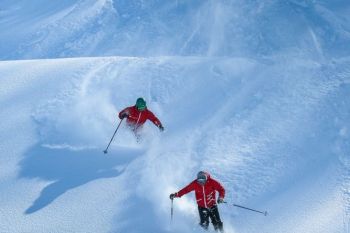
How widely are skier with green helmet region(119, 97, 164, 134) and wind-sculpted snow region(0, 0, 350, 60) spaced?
22.0 feet

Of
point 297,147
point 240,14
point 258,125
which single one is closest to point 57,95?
point 258,125

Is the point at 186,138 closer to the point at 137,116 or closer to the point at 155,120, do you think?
the point at 155,120

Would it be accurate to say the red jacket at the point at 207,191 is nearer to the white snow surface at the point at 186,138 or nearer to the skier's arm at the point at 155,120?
the white snow surface at the point at 186,138

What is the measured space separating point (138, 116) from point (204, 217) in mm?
3208

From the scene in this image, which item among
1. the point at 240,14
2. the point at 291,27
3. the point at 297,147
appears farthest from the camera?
the point at 240,14

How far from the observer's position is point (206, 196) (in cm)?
767

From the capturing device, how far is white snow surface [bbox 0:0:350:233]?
322 inches

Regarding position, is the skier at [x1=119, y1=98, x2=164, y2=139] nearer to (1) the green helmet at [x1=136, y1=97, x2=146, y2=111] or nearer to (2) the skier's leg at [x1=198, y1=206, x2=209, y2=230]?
(1) the green helmet at [x1=136, y1=97, x2=146, y2=111]

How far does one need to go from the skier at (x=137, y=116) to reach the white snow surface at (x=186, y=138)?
0.35 metres

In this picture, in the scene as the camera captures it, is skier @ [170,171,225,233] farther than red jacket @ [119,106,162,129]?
No

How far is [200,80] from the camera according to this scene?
12.0 metres

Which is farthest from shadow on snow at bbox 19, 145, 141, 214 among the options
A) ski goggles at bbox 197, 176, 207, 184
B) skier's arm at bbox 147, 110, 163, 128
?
ski goggles at bbox 197, 176, 207, 184

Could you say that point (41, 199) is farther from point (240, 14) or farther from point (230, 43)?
point (240, 14)

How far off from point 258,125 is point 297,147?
3.90 ft
